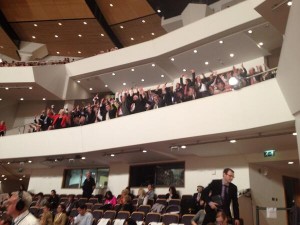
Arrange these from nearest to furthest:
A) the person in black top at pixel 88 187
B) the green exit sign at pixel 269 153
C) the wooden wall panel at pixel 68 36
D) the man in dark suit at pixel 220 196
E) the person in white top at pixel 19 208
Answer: the person in white top at pixel 19 208 < the man in dark suit at pixel 220 196 < the green exit sign at pixel 269 153 < the person in black top at pixel 88 187 < the wooden wall panel at pixel 68 36

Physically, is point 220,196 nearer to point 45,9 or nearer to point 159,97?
point 159,97

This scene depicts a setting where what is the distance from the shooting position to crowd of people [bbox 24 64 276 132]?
25.7 ft

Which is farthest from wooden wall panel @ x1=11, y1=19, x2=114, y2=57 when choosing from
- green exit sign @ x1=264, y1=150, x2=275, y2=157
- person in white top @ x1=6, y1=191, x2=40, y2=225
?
person in white top @ x1=6, y1=191, x2=40, y2=225

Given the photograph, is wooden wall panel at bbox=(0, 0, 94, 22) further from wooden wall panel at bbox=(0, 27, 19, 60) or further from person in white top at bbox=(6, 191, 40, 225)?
person in white top at bbox=(6, 191, 40, 225)

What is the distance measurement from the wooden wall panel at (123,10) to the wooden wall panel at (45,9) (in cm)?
82

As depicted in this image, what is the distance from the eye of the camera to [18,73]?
14.4 meters

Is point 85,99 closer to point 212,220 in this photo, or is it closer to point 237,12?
point 237,12

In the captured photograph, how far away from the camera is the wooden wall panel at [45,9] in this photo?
1552cm

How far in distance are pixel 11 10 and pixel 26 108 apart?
17.7 feet

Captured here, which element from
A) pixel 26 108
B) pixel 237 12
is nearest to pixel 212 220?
pixel 237 12

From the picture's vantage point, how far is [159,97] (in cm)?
943

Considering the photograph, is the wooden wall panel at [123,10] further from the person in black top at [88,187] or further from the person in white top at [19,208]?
the person in white top at [19,208]

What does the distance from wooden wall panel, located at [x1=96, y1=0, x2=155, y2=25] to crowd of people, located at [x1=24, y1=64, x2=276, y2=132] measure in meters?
5.97

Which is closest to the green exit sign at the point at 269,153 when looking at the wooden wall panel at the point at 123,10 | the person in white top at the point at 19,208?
the person in white top at the point at 19,208
